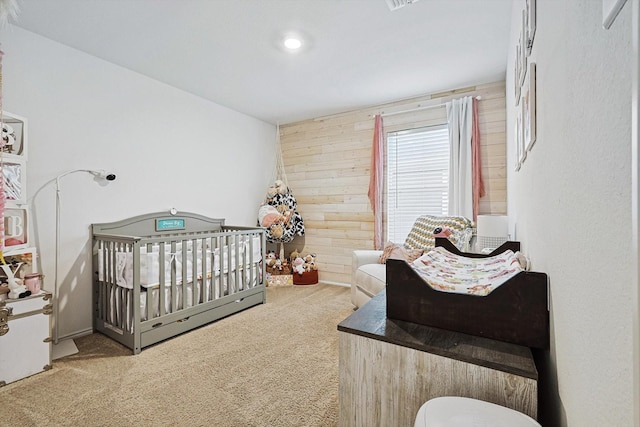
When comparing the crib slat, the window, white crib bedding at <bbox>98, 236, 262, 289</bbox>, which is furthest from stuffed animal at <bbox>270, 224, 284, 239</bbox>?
the crib slat

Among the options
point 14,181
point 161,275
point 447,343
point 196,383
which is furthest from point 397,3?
point 14,181

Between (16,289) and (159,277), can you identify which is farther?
(159,277)

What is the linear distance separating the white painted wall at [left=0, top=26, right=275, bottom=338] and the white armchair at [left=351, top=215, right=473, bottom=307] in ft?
6.44

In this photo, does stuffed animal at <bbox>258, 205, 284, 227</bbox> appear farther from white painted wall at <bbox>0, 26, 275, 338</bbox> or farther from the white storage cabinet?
the white storage cabinet

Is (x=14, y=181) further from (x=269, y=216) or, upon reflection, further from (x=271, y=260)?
(x=271, y=260)

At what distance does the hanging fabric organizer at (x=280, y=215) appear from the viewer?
4164 millimetres

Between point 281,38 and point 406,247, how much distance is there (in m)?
2.23

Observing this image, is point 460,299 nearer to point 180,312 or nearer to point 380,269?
point 380,269

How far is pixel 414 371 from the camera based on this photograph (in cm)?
95

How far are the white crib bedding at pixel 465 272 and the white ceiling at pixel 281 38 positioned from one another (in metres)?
1.66

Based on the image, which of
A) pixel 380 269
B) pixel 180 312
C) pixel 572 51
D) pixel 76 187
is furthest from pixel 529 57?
pixel 76 187

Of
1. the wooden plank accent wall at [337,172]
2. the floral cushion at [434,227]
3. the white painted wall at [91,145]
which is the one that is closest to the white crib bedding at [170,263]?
the white painted wall at [91,145]

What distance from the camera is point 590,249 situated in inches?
21.0

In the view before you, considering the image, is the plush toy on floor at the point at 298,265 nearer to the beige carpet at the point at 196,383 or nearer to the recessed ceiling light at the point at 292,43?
the beige carpet at the point at 196,383
